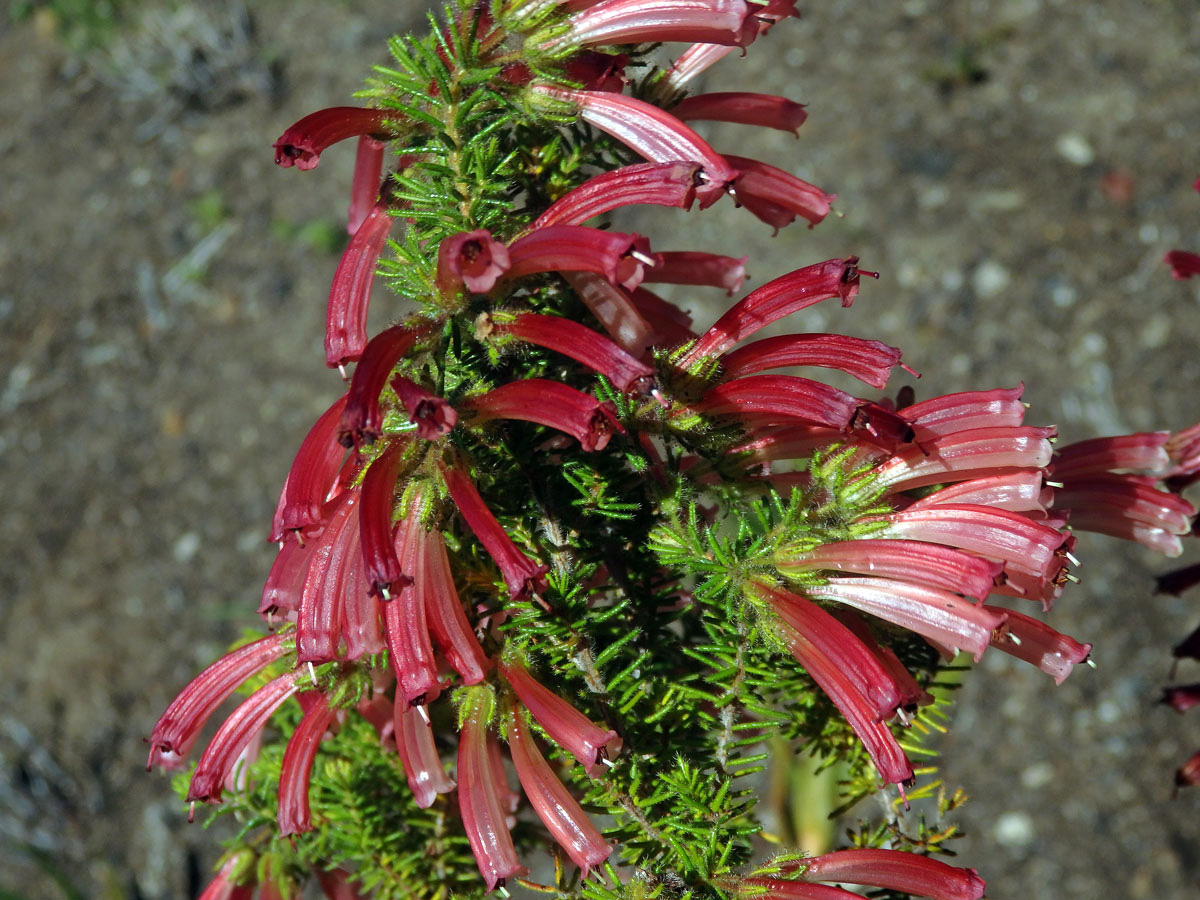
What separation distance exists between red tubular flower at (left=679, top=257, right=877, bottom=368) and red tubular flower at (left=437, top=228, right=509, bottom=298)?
0.20 metres

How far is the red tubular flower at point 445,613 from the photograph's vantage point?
76 centimetres

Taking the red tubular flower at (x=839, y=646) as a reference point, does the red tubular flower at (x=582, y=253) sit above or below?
above

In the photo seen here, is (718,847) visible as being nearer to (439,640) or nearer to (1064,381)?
(439,640)

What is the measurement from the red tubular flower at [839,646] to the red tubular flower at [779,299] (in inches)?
8.2

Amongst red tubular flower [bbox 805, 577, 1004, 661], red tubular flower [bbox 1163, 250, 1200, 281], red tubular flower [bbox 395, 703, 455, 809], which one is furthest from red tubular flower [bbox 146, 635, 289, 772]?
red tubular flower [bbox 1163, 250, 1200, 281]

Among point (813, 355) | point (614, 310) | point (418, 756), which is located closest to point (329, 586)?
point (418, 756)

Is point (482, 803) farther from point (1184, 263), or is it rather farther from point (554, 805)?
point (1184, 263)

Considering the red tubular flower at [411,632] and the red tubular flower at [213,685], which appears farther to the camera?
the red tubular flower at [213,685]

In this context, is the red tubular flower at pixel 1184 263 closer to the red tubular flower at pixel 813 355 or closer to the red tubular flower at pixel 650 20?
the red tubular flower at pixel 813 355

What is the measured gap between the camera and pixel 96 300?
3816mm

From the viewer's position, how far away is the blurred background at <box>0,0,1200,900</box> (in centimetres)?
284

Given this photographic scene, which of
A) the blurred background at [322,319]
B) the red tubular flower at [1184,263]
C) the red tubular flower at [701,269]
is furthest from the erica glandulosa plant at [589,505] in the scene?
the blurred background at [322,319]

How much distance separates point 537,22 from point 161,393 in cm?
321

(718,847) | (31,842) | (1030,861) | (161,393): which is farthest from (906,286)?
(31,842)
